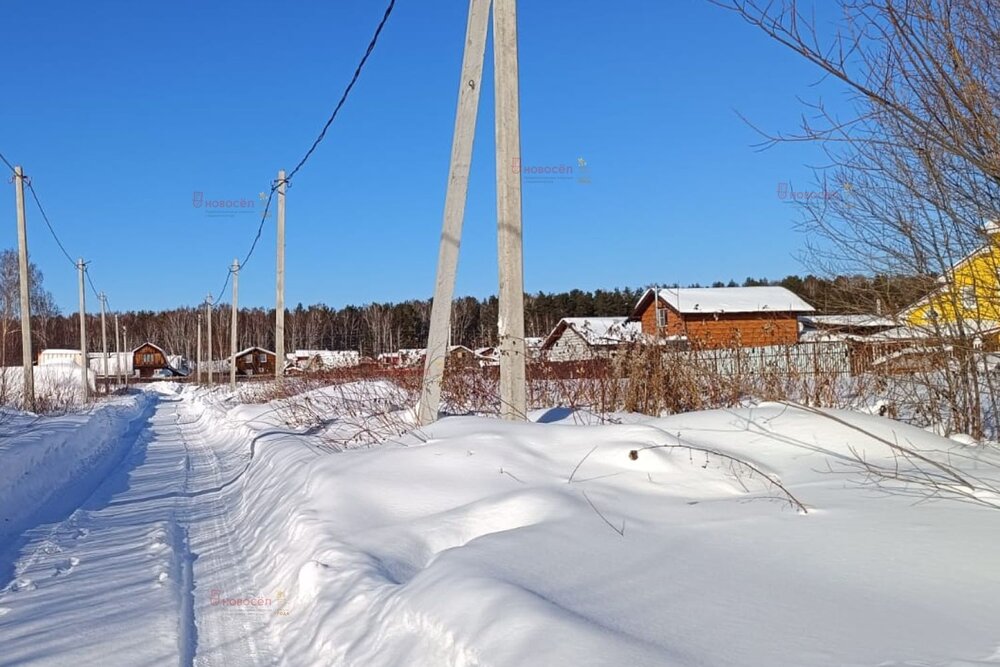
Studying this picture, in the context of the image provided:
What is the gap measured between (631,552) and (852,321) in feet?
13.8

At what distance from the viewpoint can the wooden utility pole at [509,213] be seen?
7.18 m

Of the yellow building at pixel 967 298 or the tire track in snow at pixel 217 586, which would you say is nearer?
the tire track in snow at pixel 217 586

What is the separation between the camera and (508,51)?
24.2 ft

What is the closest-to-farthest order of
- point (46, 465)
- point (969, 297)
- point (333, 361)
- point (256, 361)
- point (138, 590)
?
1. point (138, 590)
2. point (969, 297)
3. point (46, 465)
4. point (333, 361)
5. point (256, 361)

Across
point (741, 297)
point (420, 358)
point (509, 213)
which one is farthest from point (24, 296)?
point (741, 297)

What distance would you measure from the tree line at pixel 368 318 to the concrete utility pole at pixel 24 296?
26.7 inches

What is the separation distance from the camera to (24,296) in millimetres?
22625

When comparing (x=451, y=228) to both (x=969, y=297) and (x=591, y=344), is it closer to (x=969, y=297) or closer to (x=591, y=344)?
(x=591, y=344)

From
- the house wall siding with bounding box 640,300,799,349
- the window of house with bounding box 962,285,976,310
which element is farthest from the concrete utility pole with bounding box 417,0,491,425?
the window of house with bounding box 962,285,976,310

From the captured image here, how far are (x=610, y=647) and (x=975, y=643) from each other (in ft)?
3.69

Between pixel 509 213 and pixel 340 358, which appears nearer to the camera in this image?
pixel 509 213

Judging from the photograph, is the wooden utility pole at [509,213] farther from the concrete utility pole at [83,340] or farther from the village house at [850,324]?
the concrete utility pole at [83,340]

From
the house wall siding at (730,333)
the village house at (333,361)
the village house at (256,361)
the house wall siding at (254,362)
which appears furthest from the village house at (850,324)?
the house wall siding at (254,362)

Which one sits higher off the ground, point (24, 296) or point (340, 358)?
point (24, 296)
